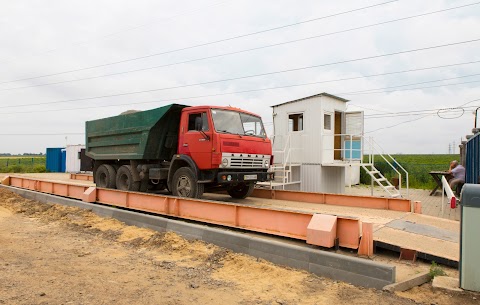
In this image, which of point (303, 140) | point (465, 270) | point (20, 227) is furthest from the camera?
point (303, 140)

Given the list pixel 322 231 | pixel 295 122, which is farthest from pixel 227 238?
pixel 295 122

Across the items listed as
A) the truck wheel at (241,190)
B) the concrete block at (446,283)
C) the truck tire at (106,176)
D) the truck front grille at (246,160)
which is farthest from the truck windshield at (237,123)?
the concrete block at (446,283)

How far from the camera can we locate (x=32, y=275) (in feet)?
17.4

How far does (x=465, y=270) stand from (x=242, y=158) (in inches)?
214

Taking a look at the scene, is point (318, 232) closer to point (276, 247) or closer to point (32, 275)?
point (276, 247)

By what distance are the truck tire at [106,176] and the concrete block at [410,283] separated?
947cm

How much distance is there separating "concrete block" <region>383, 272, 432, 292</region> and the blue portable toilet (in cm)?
3142

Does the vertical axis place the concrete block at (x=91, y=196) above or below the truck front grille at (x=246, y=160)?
below

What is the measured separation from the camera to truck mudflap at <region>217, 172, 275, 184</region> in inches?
331

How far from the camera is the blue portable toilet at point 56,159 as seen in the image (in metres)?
31.0

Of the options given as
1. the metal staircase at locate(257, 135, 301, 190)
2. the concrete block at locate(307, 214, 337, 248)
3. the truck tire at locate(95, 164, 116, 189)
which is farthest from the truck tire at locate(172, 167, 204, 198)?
the metal staircase at locate(257, 135, 301, 190)

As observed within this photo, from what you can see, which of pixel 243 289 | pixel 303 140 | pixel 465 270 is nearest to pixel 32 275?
pixel 243 289

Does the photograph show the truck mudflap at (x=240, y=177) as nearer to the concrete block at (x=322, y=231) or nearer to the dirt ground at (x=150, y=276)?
the dirt ground at (x=150, y=276)

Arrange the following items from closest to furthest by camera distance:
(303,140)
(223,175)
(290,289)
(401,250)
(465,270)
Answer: (465,270) → (290,289) → (401,250) → (223,175) → (303,140)
